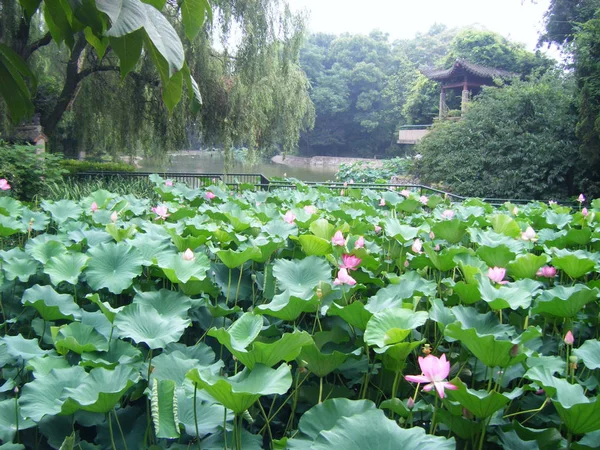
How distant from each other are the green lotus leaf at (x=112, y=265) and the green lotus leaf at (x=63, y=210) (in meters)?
0.88

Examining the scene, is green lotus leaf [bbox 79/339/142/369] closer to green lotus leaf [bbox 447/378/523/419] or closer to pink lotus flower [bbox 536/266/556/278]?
green lotus leaf [bbox 447/378/523/419]

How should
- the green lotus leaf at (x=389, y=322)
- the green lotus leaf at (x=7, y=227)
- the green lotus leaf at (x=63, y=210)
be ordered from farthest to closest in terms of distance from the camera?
the green lotus leaf at (x=63, y=210), the green lotus leaf at (x=7, y=227), the green lotus leaf at (x=389, y=322)

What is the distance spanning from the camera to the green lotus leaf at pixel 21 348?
96 centimetres

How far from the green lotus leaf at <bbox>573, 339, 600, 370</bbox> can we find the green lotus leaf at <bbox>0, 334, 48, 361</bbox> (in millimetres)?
1031

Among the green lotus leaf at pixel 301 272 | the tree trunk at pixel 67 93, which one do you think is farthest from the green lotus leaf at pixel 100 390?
the tree trunk at pixel 67 93

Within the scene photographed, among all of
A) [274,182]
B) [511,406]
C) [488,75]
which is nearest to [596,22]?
[274,182]

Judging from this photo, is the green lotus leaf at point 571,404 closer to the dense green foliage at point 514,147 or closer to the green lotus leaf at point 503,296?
the green lotus leaf at point 503,296

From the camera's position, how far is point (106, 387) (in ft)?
2.70

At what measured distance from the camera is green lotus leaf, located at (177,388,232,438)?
833mm

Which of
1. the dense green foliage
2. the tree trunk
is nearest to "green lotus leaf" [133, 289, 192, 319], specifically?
the tree trunk

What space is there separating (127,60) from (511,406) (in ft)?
3.09

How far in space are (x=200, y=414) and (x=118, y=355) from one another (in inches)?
9.5

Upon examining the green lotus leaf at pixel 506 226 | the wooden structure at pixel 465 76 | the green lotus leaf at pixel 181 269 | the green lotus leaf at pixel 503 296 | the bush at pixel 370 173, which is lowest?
the bush at pixel 370 173

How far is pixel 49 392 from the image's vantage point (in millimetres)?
848
